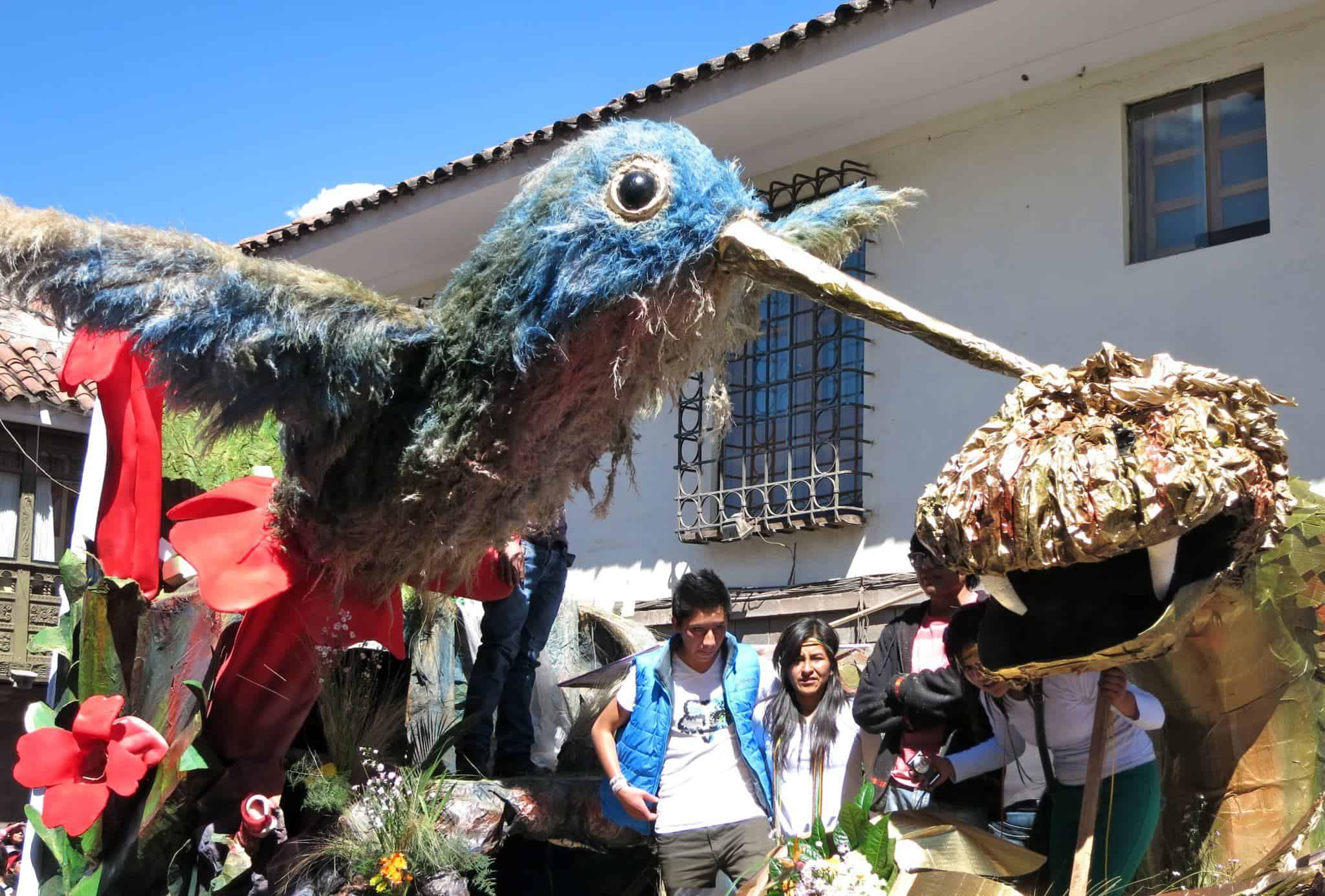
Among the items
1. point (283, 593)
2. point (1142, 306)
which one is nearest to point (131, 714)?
point (283, 593)

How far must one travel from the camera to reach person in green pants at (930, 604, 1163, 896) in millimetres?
3188

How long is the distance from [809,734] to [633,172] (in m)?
1.81

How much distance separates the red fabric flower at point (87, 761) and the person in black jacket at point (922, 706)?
2.02 m

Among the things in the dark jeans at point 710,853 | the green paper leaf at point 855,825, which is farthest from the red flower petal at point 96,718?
the green paper leaf at point 855,825

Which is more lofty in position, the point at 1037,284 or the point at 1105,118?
the point at 1105,118

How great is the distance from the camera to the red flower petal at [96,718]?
165 inches

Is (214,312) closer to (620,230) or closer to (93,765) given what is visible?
(620,230)

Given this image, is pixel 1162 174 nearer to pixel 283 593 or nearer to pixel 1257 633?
pixel 1257 633

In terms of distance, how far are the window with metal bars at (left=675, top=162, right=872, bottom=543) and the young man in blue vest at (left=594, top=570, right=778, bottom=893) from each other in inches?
154

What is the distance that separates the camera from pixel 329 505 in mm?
3693

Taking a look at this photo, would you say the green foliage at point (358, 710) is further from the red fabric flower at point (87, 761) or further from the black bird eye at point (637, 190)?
the black bird eye at point (637, 190)

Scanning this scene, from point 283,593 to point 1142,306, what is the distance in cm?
510

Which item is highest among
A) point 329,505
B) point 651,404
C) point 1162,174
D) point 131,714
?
point 1162,174

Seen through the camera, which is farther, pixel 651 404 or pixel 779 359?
pixel 779 359
